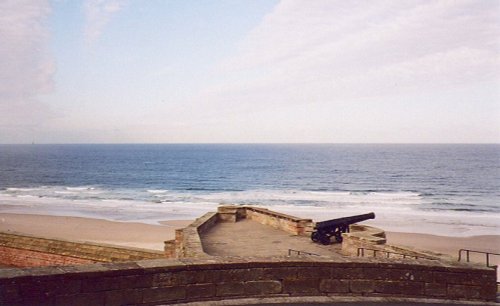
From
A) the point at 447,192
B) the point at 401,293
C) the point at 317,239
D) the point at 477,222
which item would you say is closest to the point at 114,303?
the point at 401,293

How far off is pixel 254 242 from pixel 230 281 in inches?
339

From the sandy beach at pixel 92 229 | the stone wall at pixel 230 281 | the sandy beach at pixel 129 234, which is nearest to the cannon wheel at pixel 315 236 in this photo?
the stone wall at pixel 230 281

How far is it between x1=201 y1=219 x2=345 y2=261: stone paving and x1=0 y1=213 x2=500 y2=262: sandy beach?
12.8 metres

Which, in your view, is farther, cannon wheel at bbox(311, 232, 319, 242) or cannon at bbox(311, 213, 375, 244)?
cannon wheel at bbox(311, 232, 319, 242)

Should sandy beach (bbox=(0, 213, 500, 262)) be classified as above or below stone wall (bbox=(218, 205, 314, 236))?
below

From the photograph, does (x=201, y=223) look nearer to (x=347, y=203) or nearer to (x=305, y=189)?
(x=347, y=203)

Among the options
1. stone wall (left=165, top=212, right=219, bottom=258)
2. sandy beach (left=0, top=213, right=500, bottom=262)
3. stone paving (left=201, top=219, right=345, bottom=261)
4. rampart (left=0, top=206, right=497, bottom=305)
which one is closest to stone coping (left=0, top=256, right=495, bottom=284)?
rampart (left=0, top=206, right=497, bottom=305)

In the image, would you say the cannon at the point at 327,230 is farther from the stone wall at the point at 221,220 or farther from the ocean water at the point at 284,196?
the ocean water at the point at 284,196

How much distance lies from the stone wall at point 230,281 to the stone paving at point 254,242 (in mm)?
5950

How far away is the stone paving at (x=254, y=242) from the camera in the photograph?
12383 millimetres

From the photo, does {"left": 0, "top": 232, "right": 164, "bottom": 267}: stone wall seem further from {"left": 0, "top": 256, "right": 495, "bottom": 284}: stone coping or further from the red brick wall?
{"left": 0, "top": 256, "right": 495, "bottom": 284}: stone coping

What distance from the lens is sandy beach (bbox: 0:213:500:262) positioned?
28922 millimetres

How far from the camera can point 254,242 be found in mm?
13812

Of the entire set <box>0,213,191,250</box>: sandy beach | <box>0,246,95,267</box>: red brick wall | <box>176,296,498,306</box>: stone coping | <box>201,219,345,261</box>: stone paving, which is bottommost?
<box>0,213,191,250</box>: sandy beach
